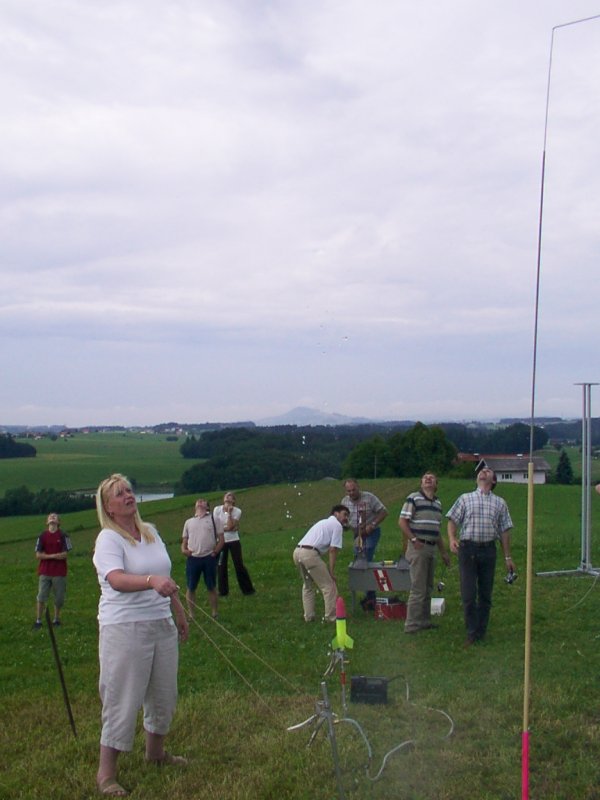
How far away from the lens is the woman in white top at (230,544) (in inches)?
555

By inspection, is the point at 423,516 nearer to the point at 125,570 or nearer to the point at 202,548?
the point at 202,548

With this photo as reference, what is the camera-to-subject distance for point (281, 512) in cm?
3444

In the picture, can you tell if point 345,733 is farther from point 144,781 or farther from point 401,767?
point 144,781

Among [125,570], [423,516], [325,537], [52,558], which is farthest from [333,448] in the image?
[125,570]

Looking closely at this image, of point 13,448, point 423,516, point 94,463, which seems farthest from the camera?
point 94,463

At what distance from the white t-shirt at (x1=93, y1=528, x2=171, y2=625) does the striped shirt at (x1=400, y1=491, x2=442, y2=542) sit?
5.65 meters

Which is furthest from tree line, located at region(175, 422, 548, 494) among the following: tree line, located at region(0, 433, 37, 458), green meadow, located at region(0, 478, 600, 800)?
tree line, located at region(0, 433, 37, 458)

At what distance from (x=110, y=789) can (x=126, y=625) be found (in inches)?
41.8

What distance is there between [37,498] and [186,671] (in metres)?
46.4

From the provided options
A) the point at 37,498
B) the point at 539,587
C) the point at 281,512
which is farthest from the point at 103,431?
the point at 539,587

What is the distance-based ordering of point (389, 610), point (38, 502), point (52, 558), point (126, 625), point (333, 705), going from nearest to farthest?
point (126, 625)
point (333, 705)
point (389, 610)
point (52, 558)
point (38, 502)

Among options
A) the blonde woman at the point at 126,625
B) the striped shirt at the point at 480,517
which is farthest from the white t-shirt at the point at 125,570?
the striped shirt at the point at 480,517

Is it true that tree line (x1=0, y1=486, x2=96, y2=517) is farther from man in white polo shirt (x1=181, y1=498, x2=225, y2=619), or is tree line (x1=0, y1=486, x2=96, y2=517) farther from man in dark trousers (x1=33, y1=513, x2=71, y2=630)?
man in white polo shirt (x1=181, y1=498, x2=225, y2=619)

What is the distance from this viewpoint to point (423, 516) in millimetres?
10961
